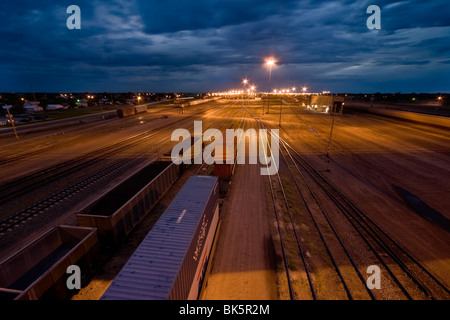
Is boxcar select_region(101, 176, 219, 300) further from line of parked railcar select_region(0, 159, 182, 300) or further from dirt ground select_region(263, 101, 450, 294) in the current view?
dirt ground select_region(263, 101, 450, 294)

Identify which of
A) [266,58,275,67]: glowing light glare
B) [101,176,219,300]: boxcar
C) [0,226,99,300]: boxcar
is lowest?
[0,226,99,300]: boxcar

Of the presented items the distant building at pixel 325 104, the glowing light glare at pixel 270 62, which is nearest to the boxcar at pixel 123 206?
the glowing light glare at pixel 270 62

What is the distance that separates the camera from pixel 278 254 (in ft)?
43.8

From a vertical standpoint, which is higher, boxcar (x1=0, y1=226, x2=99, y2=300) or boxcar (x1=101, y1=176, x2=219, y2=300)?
boxcar (x1=101, y1=176, x2=219, y2=300)

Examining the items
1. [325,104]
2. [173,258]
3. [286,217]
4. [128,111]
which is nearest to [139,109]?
[128,111]

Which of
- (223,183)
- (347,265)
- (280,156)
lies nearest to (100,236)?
(223,183)

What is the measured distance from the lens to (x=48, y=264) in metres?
11.1

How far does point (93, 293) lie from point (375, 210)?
71.8 feet

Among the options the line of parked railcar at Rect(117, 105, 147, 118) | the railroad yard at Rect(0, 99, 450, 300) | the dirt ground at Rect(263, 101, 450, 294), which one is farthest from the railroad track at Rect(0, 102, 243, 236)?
the line of parked railcar at Rect(117, 105, 147, 118)

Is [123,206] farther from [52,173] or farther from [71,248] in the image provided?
[52,173]

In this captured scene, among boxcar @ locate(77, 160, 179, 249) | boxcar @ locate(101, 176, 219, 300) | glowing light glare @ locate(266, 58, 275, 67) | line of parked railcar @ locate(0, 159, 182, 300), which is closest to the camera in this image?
boxcar @ locate(101, 176, 219, 300)

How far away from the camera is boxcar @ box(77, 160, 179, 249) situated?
12.7 meters

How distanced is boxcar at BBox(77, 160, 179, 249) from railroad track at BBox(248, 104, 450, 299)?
10.7 meters
